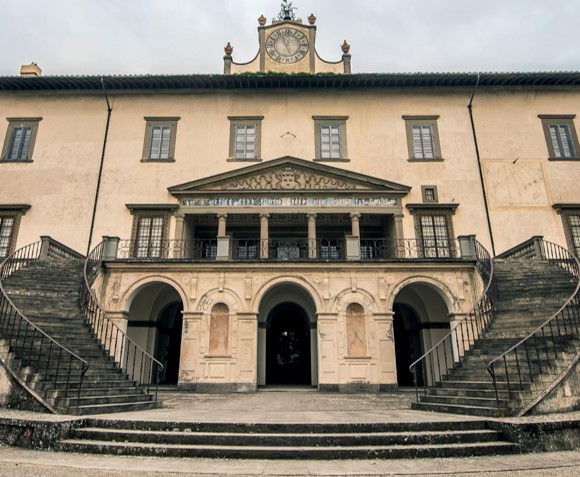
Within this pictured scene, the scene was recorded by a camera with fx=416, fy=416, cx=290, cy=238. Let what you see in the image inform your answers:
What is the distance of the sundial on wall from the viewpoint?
66.5ft

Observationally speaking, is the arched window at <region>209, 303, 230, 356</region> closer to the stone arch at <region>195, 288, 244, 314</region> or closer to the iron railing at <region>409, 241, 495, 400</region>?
the stone arch at <region>195, 288, 244, 314</region>

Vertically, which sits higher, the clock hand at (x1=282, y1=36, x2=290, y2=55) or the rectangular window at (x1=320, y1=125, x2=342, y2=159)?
the clock hand at (x1=282, y1=36, x2=290, y2=55)

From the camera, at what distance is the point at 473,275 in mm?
16594

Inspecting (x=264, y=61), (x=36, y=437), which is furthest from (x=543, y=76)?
(x=36, y=437)

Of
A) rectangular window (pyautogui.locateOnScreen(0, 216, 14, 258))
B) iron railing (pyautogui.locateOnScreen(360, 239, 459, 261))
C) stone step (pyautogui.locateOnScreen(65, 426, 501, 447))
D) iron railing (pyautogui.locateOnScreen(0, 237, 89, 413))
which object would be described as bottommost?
stone step (pyautogui.locateOnScreen(65, 426, 501, 447))

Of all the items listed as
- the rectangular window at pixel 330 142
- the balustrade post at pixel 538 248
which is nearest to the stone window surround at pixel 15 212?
the rectangular window at pixel 330 142

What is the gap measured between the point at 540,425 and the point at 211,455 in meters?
5.31

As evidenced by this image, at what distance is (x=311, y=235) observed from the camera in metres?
19.0

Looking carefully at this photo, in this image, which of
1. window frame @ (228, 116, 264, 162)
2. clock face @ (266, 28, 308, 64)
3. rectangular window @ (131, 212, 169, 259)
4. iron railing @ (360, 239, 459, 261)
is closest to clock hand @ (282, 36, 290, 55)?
clock face @ (266, 28, 308, 64)

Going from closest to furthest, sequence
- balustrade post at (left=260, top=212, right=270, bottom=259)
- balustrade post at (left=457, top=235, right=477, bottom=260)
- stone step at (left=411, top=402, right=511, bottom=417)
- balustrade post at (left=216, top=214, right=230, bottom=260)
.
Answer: stone step at (left=411, top=402, right=511, bottom=417) < balustrade post at (left=216, top=214, right=230, bottom=260) < balustrade post at (left=457, top=235, right=477, bottom=260) < balustrade post at (left=260, top=212, right=270, bottom=259)

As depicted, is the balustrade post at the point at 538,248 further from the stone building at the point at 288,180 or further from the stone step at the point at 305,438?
the stone step at the point at 305,438

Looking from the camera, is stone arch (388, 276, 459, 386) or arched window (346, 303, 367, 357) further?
stone arch (388, 276, 459, 386)

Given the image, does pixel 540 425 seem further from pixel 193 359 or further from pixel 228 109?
pixel 228 109

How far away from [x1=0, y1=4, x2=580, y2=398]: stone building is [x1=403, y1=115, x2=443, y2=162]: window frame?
0.07 m
